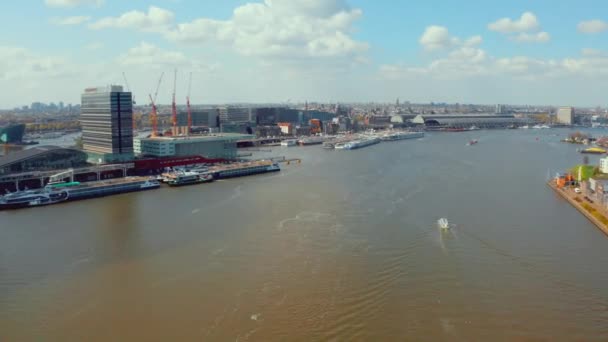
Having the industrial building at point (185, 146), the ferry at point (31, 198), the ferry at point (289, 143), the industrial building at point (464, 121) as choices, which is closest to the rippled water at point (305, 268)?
the ferry at point (31, 198)

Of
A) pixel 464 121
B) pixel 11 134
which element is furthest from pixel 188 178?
pixel 464 121

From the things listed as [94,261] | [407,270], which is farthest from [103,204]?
[407,270]

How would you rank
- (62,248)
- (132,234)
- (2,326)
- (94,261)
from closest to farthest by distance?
(2,326) → (94,261) → (62,248) → (132,234)

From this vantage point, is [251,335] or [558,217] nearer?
[251,335]

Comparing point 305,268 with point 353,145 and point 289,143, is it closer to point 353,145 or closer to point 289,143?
point 353,145

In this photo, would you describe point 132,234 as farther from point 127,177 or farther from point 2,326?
point 127,177

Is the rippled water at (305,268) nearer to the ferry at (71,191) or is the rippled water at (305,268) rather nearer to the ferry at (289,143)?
the ferry at (71,191)
